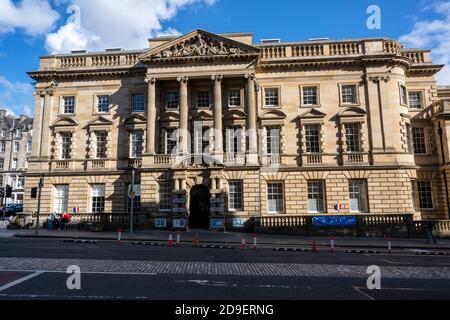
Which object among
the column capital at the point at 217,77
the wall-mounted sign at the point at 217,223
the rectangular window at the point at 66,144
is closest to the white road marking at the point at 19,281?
the wall-mounted sign at the point at 217,223

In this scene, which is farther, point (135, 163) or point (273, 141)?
point (135, 163)

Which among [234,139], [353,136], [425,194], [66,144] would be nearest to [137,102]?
[66,144]

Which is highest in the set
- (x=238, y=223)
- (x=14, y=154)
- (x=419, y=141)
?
(x=14, y=154)

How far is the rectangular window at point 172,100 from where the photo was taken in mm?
31078

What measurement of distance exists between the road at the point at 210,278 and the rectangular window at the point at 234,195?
14257mm

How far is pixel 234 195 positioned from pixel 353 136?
1256cm

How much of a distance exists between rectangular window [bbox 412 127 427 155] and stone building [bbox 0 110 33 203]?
6753cm

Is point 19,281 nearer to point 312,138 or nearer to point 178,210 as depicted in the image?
point 178,210

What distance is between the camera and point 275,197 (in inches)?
1150

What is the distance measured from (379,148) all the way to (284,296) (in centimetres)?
2521

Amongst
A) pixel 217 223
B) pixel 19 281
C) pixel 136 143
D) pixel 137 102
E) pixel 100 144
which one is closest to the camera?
pixel 19 281

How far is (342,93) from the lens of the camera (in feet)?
98.9

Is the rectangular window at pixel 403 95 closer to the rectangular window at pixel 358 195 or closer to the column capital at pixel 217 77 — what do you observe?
the rectangular window at pixel 358 195
